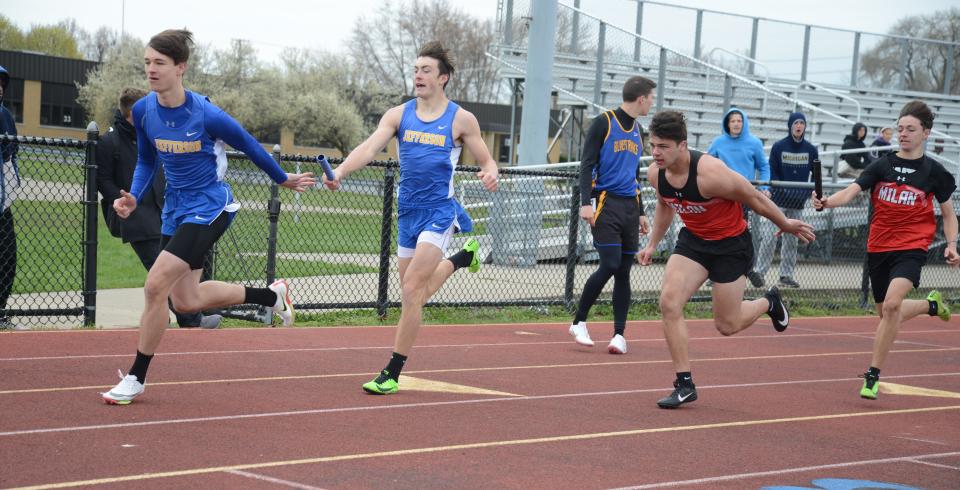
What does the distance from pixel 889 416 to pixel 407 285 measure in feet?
10.8

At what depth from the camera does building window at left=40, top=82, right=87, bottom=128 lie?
6525cm

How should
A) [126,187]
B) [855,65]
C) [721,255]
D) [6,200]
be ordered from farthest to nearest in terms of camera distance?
[855,65], [126,187], [6,200], [721,255]

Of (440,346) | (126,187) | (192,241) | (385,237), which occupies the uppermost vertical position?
(126,187)

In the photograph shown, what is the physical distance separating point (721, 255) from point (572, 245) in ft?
17.7

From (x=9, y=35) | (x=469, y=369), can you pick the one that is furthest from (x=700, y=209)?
(x=9, y=35)

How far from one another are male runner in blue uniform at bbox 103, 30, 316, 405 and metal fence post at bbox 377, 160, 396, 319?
14.5 feet

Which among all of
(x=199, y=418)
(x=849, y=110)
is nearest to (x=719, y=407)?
(x=199, y=418)

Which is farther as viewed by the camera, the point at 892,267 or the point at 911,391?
the point at 911,391

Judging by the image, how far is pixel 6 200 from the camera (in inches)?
371

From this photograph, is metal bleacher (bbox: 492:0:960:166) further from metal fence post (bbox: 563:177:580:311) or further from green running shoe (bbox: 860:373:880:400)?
green running shoe (bbox: 860:373:880:400)

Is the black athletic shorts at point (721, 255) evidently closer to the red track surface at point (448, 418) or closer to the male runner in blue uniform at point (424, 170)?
the red track surface at point (448, 418)

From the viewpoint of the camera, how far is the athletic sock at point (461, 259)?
25.6ft

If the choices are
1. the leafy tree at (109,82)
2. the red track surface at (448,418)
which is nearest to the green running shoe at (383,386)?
the red track surface at (448,418)

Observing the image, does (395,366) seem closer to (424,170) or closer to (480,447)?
(424,170)
